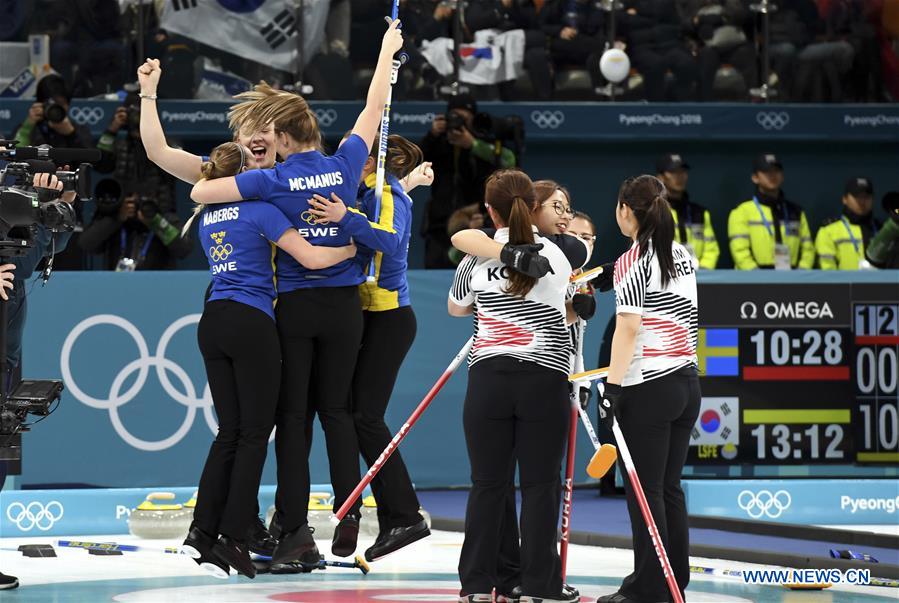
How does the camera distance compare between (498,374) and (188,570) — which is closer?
(498,374)

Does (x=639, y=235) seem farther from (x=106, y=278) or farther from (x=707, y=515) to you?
→ (x=106, y=278)

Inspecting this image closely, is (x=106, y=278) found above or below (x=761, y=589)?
above

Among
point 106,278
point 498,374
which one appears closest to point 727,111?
point 106,278

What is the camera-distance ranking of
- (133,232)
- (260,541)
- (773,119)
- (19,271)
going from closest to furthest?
(260,541) < (19,271) < (133,232) < (773,119)

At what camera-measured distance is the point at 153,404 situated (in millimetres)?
11047

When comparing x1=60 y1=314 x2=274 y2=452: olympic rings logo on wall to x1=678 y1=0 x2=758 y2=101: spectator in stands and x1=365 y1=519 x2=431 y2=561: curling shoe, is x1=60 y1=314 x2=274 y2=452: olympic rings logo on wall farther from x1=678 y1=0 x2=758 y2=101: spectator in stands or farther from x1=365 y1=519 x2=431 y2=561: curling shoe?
x1=678 y1=0 x2=758 y2=101: spectator in stands

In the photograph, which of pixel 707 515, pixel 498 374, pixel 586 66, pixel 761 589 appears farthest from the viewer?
pixel 586 66

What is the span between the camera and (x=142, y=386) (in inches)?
433

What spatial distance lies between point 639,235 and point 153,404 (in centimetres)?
530

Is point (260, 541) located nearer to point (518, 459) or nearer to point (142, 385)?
point (518, 459)

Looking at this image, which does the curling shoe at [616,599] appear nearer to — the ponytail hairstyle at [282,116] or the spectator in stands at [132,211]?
the ponytail hairstyle at [282,116]

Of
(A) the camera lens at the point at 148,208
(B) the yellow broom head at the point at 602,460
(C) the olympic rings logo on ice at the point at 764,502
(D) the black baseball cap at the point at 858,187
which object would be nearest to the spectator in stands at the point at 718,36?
(D) the black baseball cap at the point at 858,187

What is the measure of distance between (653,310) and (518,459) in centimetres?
90

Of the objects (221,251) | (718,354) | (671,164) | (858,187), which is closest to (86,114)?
(671,164)
